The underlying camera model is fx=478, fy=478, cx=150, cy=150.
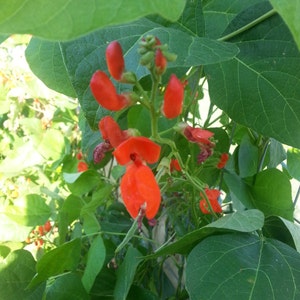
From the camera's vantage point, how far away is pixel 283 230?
0.73m

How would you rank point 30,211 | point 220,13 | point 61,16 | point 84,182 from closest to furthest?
point 61,16
point 220,13
point 84,182
point 30,211

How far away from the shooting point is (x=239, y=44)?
2.18ft

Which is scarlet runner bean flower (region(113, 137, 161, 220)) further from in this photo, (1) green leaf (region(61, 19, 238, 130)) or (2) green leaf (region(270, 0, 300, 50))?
(2) green leaf (region(270, 0, 300, 50))

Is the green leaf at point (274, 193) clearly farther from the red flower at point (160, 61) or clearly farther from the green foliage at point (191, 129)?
the red flower at point (160, 61)

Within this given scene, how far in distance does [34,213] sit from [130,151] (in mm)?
694

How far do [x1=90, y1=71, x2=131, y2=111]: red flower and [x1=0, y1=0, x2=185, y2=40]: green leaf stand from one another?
16 centimetres

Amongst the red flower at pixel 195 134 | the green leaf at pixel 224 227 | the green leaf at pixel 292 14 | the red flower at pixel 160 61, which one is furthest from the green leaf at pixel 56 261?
Result: the green leaf at pixel 292 14

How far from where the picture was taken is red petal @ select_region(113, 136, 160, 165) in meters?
0.56

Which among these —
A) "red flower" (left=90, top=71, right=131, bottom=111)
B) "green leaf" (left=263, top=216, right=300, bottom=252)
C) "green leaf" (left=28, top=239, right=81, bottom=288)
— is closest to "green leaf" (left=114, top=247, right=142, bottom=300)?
"green leaf" (left=28, top=239, right=81, bottom=288)

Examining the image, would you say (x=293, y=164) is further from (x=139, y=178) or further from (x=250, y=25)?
(x=139, y=178)

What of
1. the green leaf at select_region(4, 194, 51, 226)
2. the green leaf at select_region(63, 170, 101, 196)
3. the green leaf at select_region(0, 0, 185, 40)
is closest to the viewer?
the green leaf at select_region(0, 0, 185, 40)

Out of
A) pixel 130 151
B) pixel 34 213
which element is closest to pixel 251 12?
pixel 130 151

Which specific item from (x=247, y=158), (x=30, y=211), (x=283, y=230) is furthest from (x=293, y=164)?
(x=30, y=211)

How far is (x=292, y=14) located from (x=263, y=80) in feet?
0.94
